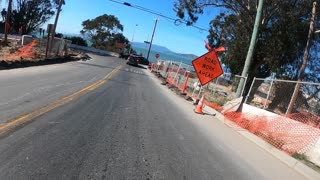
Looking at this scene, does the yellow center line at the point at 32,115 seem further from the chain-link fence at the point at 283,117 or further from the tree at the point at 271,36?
the tree at the point at 271,36

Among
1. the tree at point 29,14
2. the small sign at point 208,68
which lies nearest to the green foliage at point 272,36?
the small sign at point 208,68

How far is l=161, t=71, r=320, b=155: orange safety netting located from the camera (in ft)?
37.0

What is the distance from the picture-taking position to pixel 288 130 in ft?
41.1

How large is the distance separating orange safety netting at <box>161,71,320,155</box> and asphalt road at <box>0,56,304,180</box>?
93 centimetres

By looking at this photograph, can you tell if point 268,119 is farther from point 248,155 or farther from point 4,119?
point 4,119

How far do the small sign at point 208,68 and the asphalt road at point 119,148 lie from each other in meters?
7.02

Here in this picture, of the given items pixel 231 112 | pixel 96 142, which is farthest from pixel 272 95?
pixel 96 142

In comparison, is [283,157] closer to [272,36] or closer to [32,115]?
[32,115]

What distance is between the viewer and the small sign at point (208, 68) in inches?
799

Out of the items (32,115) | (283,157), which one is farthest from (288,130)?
(32,115)

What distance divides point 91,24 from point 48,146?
108m

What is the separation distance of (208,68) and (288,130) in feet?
27.4

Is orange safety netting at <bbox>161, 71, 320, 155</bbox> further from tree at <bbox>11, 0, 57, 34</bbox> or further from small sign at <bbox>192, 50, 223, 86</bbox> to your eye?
tree at <bbox>11, 0, 57, 34</bbox>

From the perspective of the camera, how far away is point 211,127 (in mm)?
13781
